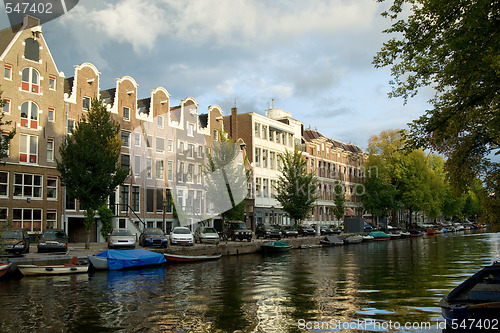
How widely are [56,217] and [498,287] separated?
130 ft

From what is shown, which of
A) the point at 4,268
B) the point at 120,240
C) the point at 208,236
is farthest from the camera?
the point at 208,236

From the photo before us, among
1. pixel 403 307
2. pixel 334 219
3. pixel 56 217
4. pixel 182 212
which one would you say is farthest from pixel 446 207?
pixel 403 307

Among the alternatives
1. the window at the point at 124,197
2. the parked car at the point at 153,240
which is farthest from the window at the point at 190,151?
the parked car at the point at 153,240

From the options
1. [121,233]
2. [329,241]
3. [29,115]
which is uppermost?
[29,115]

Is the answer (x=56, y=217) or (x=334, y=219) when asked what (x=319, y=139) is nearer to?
(x=334, y=219)

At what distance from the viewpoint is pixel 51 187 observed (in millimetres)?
43156

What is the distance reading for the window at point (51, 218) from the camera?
4241cm

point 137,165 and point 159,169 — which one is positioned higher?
point 137,165

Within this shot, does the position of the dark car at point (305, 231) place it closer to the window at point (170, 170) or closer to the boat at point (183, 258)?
the window at point (170, 170)

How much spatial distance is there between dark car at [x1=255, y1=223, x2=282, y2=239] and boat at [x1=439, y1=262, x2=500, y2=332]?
135ft

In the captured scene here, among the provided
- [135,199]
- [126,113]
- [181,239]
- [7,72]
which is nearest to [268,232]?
[135,199]

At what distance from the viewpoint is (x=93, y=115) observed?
3578cm

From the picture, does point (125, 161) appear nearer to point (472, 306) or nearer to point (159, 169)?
point (159, 169)

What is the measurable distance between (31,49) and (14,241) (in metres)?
22.0
